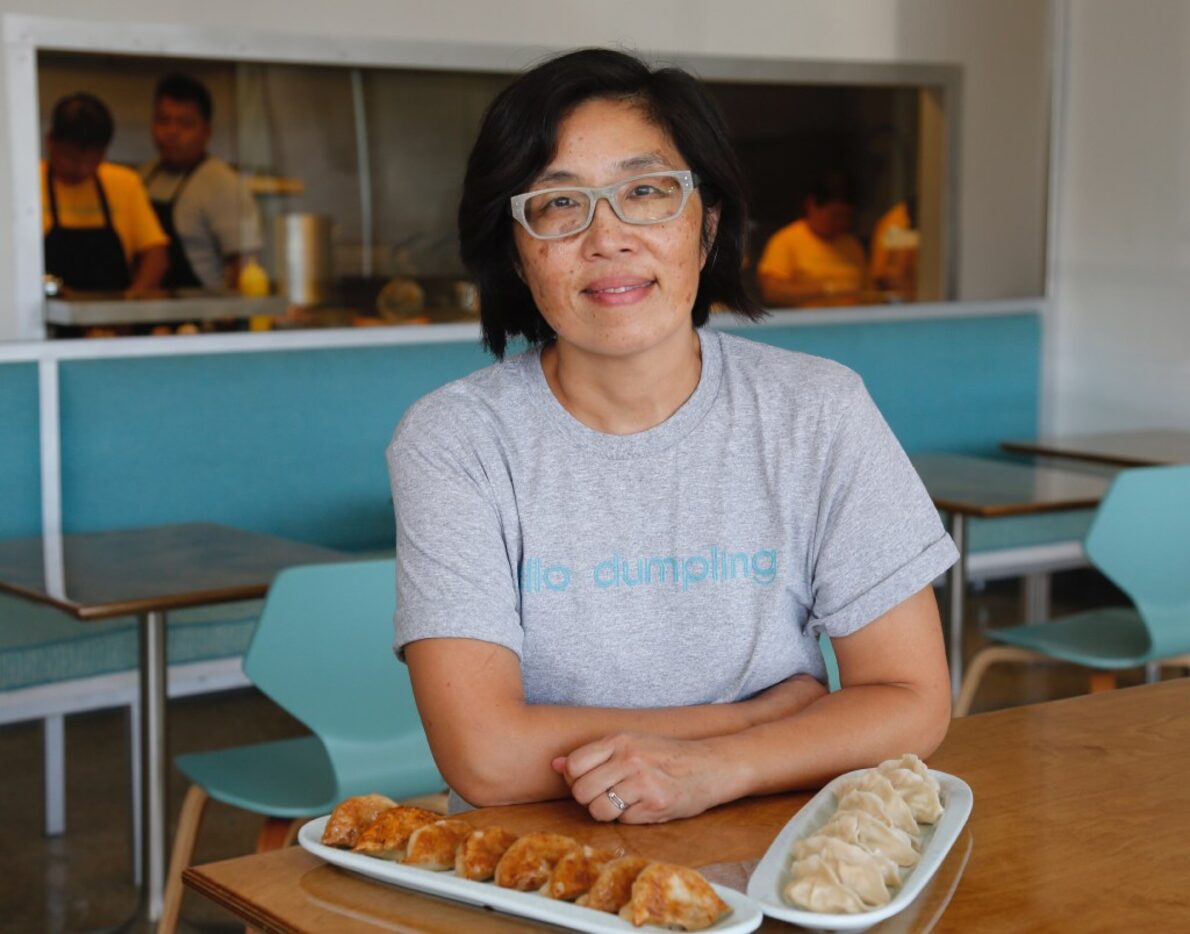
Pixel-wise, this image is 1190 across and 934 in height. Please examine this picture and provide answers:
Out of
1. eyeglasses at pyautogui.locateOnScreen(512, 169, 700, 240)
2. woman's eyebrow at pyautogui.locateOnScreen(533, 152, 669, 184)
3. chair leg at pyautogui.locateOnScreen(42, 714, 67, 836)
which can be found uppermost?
woman's eyebrow at pyautogui.locateOnScreen(533, 152, 669, 184)

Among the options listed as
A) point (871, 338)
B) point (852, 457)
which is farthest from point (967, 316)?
point (852, 457)

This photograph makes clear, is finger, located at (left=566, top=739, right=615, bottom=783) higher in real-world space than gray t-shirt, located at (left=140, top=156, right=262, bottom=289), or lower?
lower

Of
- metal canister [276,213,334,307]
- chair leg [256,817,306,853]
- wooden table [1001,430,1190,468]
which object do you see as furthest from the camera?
metal canister [276,213,334,307]

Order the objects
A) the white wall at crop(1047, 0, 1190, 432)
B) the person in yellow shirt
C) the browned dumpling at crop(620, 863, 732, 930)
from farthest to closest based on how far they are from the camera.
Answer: the person in yellow shirt
the white wall at crop(1047, 0, 1190, 432)
the browned dumpling at crop(620, 863, 732, 930)

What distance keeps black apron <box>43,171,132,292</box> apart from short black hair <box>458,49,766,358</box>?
9.37 feet

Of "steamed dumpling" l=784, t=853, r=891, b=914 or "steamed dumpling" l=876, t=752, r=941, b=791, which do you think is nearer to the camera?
"steamed dumpling" l=784, t=853, r=891, b=914

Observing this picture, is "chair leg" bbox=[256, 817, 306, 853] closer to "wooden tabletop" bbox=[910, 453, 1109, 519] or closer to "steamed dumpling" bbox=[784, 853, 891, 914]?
"wooden tabletop" bbox=[910, 453, 1109, 519]

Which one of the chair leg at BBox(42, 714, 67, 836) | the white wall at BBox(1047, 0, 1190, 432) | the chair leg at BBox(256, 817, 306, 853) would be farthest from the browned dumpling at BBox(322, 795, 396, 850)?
→ the white wall at BBox(1047, 0, 1190, 432)

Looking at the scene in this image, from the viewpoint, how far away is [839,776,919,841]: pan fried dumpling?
1.10m

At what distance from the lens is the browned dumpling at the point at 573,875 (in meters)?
0.99

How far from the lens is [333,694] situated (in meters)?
2.31

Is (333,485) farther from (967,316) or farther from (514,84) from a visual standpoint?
(514,84)

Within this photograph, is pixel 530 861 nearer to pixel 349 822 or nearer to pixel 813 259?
pixel 349 822

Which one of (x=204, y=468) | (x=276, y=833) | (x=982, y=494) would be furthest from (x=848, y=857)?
(x=204, y=468)
